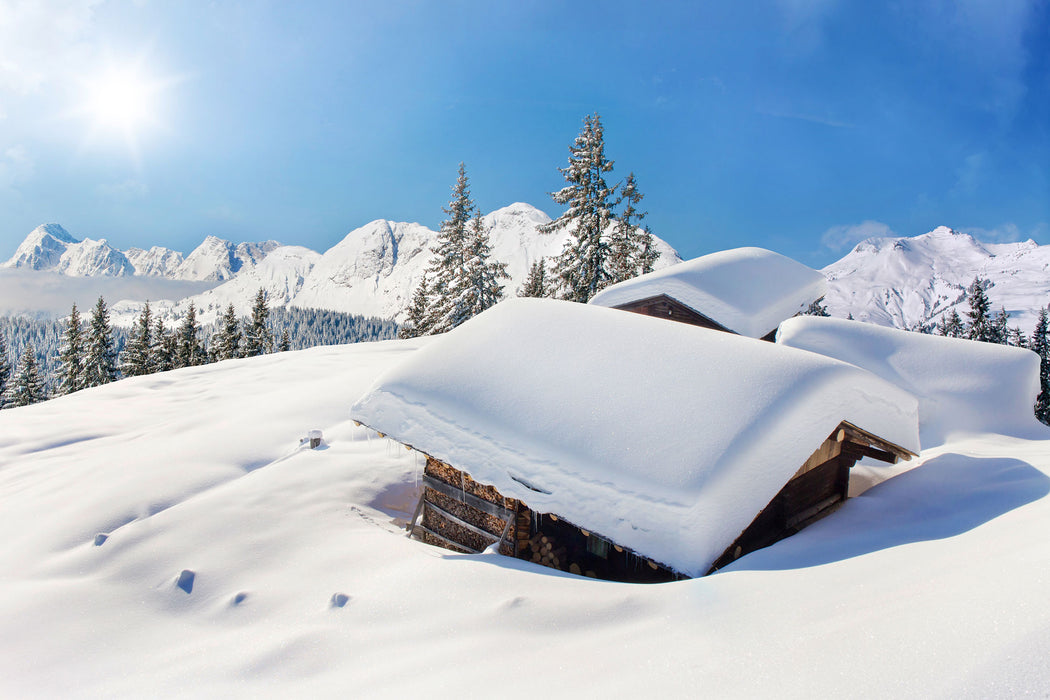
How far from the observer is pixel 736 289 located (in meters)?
15.4

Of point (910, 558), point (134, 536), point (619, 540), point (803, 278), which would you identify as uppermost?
point (803, 278)

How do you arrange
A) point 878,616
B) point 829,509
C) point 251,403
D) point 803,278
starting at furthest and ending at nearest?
point 803,278 < point 251,403 < point 829,509 < point 878,616

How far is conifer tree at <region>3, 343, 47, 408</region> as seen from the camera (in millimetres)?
37812

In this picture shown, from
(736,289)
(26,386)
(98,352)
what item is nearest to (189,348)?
(98,352)

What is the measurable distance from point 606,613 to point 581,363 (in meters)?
3.04

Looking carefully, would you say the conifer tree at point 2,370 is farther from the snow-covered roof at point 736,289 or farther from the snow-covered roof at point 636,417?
the snow-covered roof at point 636,417

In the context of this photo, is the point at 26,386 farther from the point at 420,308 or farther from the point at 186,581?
the point at 186,581

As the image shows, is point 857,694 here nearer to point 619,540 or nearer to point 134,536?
point 619,540

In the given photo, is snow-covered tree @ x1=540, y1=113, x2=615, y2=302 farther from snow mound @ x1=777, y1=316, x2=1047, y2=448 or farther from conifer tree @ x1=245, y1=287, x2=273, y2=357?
conifer tree @ x1=245, y1=287, x2=273, y2=357

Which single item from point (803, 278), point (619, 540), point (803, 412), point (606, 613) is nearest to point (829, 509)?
point (803, 412)

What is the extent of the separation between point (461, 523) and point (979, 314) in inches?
1693

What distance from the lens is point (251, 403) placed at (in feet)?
44.1

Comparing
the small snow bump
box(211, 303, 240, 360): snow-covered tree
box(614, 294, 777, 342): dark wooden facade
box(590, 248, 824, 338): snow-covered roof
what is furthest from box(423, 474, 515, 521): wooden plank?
box(211, 303, 240, 360): snow-covered tree

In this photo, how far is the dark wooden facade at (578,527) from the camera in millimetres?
5746
